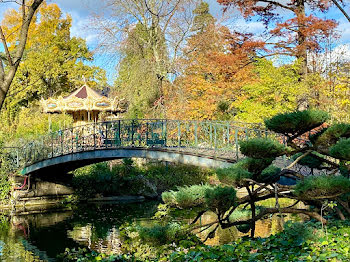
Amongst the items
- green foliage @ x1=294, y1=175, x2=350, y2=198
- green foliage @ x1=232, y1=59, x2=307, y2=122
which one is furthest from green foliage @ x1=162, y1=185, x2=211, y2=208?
green foliage @ x1=232, y1=59, x2=307, y2=122

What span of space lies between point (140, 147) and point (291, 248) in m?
7.28

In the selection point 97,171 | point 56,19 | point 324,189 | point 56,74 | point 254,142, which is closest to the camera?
point 324,189

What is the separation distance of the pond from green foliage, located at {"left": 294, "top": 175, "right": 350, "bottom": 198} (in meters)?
4.12

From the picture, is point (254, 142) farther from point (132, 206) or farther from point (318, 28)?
point (132, 206)

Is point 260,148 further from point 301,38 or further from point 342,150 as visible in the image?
point 301,38

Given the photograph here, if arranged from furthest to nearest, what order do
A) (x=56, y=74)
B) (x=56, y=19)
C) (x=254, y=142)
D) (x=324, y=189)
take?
1. (x=56, y=19)
2. (x=56, y=74)
3. (x=254, y=142)
4. (x=324, y=189)

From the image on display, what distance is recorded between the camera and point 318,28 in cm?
1358

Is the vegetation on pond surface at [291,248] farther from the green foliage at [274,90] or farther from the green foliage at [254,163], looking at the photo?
the green foliage at [274,90]

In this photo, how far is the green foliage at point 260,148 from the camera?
5.75m

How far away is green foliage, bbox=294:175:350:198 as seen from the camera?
5.10 metres

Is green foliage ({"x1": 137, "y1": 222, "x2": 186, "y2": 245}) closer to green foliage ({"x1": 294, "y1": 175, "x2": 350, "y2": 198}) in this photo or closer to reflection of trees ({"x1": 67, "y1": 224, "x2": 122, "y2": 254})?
green foliage ({"x1": 294, "y1": 175, "x2": 350, "y2": 198})

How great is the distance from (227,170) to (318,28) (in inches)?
365

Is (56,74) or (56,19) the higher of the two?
(56,19)

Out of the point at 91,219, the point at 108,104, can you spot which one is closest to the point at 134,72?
the point at 108,104
